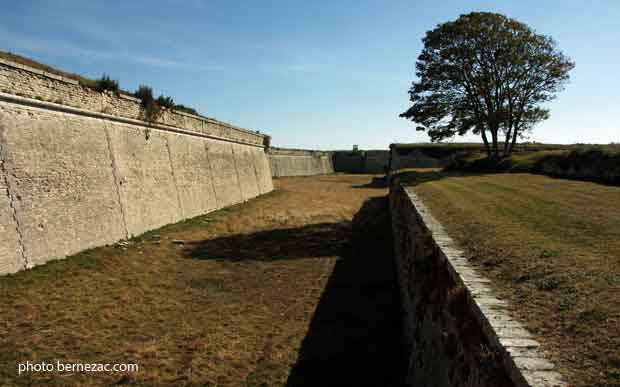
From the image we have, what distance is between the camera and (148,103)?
16.2m

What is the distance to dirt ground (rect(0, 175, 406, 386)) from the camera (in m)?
5.73

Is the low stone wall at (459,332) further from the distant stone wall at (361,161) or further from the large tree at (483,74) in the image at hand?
the distant stone wall at (361,161)

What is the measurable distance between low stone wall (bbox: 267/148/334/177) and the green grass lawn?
124 ft

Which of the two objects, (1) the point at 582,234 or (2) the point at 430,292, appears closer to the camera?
(2) the point at 430,292

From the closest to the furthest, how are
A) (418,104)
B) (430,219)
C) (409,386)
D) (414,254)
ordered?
(409,386)
(414,254)
(430,219)
(418,104)

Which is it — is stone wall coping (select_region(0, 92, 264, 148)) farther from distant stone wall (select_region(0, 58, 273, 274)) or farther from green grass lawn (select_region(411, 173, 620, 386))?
green grass lawn (select_region(411, 173, 620, 386))

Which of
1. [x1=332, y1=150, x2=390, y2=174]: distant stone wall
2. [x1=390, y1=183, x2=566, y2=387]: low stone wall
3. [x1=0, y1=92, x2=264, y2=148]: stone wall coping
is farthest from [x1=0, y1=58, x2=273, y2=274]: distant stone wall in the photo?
[x1=332, y1=150, x2=390, y2=174]: distant stone wall

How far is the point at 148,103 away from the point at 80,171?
5.54m

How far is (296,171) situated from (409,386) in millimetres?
48977

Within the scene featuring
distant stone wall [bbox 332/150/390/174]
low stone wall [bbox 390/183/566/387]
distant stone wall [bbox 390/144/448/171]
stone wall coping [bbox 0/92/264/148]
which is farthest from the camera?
distant stone wall [bbox 332/150/390/174]

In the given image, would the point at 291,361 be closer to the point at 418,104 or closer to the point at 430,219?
the point at 430,219

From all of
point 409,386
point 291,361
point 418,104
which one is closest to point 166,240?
point 291,361

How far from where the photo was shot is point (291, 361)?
240 inches

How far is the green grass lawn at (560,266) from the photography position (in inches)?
111
